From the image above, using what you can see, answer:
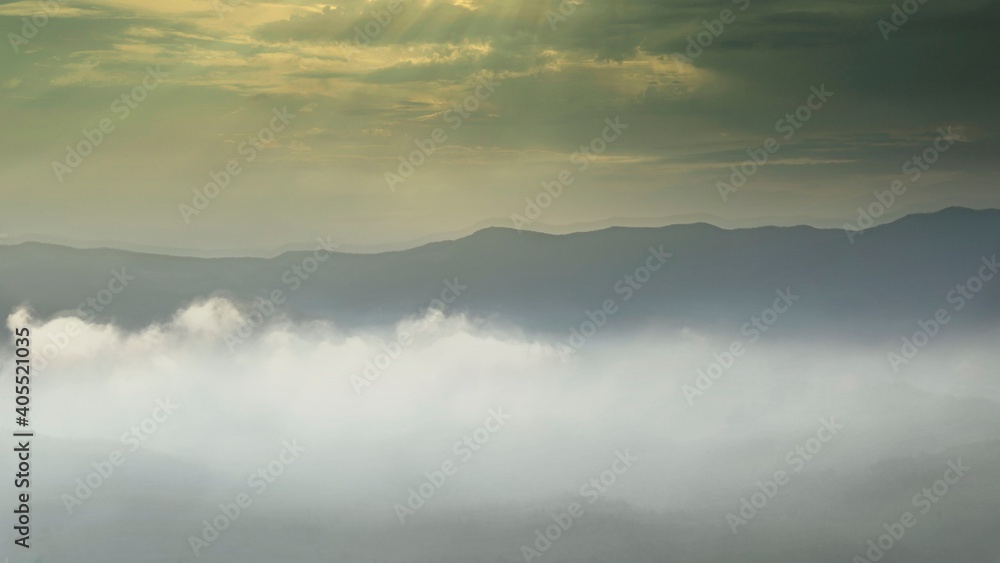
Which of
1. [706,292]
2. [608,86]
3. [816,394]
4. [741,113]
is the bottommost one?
[816,394]

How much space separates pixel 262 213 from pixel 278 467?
166 cm

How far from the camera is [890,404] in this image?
543 centimetres

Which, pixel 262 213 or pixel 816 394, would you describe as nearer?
pixel 262 213

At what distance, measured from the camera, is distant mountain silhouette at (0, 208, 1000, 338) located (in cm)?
502

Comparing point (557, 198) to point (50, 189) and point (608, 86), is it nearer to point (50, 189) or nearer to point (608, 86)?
point (608, 86)

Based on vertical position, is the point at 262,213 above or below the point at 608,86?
above

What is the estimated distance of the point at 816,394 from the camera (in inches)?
215

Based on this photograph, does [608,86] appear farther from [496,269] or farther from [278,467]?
[278,467]

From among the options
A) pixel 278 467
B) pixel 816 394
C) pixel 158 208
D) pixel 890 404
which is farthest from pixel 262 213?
pixel 890 404

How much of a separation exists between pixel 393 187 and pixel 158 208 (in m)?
1.50

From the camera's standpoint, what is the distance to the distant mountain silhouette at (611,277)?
502 centimetres

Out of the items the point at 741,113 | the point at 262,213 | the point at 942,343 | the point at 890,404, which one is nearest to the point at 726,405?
the point at 890,404

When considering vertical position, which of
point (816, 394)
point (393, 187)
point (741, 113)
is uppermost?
point (393, 187)

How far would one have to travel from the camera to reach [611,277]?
5430 mm
